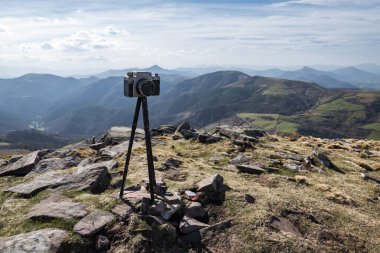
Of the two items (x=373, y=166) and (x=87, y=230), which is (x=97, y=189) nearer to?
(x=87, y=230)

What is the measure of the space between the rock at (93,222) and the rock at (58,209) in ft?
2.19

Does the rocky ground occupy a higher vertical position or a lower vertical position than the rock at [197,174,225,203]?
lower

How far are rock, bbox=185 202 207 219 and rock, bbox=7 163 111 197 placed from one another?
660 cm

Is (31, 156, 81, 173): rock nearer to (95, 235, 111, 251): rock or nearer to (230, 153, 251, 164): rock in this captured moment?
(230, 153, 251, 164): rock

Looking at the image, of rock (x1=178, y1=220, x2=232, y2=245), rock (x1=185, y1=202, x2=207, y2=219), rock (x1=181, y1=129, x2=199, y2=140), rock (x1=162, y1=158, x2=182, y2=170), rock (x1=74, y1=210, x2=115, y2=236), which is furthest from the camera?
rock (x1=181, y1=129, x2=199, y2=140)

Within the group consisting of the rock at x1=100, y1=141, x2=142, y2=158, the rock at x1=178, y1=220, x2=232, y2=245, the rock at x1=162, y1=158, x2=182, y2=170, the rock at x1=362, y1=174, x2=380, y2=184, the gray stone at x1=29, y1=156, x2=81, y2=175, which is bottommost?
the rock at x1=362, y1=174, x2=380, y2=184

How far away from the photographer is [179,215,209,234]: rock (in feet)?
61.8

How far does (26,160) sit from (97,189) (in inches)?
490

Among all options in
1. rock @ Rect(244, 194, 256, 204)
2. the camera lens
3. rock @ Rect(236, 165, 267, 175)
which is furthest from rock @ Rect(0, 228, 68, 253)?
rock @ Rect(236, 165, 267, 175)

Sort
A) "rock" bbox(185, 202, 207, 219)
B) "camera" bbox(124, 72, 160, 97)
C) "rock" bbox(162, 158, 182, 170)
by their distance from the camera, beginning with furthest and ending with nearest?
"rock" bbox(162, 158, 182, 170)
"rock" bbox(185, 202, 207, 219)
"camera" bbox(124, 72, 160, 97)

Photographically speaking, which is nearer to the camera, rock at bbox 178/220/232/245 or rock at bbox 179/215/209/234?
rock at bbox 178/220/232/245

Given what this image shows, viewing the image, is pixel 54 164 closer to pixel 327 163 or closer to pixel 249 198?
pixel 249 198

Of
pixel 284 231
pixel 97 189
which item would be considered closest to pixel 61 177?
pixel 97 189

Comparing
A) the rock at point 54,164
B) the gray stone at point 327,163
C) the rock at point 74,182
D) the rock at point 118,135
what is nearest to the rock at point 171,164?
the rock at point 74,182
